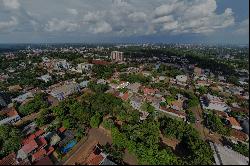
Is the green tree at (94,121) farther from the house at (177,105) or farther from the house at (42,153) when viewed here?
the house at (177,105)

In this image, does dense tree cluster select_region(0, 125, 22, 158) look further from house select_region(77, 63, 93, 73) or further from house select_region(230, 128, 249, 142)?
house select_region(77, 63, 93, 73)

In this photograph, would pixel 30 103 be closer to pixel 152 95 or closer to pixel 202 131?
pixel 152 95

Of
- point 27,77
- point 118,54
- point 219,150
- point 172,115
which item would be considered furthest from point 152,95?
point 118,54

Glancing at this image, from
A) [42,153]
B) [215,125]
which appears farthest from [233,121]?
[42,153]

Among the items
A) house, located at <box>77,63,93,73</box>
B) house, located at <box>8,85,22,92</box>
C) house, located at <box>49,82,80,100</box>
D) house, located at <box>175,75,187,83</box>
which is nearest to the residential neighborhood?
house, located at <box>49,82,80,100</box>

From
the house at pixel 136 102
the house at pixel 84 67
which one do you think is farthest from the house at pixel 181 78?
the house at pixel 84 67

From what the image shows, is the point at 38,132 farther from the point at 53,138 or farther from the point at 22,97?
the point at 22,97

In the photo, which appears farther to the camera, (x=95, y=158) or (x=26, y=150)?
(x=26, y=150)
